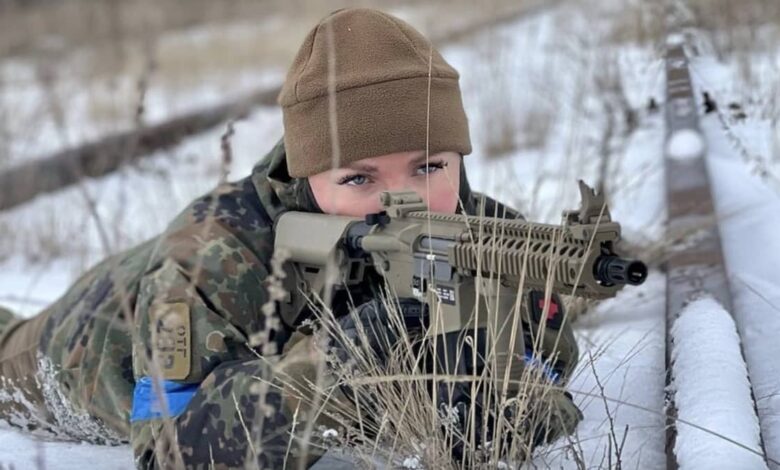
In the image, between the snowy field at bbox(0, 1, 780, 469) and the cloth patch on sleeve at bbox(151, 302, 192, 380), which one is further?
the snowy field at bbox(0, 1, 780, 469)

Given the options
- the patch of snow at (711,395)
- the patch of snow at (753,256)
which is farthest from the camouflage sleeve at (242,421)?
the patch of snow at (753,256)

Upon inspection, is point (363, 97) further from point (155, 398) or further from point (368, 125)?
point (155, 398)

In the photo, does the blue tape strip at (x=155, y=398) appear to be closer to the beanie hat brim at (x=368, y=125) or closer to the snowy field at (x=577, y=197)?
the snowy field at (x=577, y=197)

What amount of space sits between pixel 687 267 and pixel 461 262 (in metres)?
1.41

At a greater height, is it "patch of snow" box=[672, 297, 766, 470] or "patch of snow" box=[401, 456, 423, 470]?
"patch of snow" box=[672, 297, 766, 470]

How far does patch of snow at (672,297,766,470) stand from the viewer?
177 centimetres

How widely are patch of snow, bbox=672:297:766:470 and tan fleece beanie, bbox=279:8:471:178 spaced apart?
26.4 inches

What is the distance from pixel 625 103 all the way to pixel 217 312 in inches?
140

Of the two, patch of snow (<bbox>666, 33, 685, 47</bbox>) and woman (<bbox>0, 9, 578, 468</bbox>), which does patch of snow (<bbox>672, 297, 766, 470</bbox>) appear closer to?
woman (<bbox>0, 9, 578, 468</bbox>)

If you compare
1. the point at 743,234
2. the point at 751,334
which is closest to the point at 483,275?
the point at 751,334

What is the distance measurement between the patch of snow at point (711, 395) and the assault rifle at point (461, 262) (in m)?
0.30

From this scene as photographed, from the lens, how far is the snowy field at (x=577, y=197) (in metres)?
2.37

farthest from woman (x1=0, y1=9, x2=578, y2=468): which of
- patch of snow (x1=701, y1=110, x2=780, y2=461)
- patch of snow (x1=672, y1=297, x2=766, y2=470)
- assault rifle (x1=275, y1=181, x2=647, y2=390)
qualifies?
patch of snow (x1=701, y1=110, x2=780, y2=461)

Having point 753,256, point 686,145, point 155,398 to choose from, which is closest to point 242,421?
point 155,398
